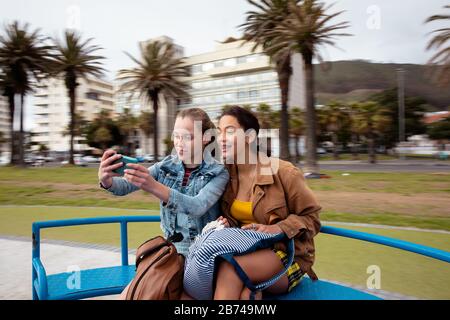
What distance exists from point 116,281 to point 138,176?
44.1 inches

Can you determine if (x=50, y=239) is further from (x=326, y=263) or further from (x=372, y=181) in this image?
(x=372, y=181)

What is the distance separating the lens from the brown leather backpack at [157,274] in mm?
1518

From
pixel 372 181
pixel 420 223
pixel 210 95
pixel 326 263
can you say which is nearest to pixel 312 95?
pixel 372 181

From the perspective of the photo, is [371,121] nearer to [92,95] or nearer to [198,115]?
[198,115]

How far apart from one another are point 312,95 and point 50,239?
14.2 meters

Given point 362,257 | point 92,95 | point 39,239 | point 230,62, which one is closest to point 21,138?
point 362,257

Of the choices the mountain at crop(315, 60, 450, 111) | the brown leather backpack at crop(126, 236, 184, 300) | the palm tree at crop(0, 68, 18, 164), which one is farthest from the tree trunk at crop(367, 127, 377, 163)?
the mountain at crop(315, 60, 450, 111)

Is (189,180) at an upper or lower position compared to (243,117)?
lower

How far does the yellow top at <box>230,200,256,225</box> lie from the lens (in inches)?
74.7

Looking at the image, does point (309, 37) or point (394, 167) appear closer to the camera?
point (309, 37)

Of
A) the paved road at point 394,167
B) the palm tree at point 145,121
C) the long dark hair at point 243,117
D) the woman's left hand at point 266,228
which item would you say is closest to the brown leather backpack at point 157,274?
the woman's left hand at point 266,228

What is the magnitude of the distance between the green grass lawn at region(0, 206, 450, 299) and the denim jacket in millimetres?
2377

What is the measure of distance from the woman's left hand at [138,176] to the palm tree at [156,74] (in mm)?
24295

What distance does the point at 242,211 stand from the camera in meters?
1.92
